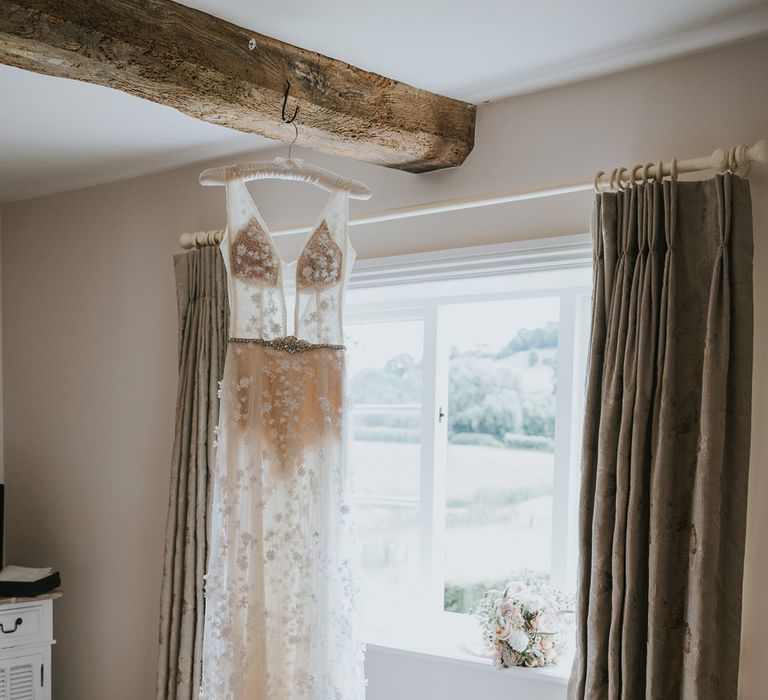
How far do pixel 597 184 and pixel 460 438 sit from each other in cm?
127

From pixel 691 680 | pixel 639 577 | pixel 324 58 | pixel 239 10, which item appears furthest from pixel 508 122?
pixel 691 680

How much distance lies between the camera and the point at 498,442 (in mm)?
3139

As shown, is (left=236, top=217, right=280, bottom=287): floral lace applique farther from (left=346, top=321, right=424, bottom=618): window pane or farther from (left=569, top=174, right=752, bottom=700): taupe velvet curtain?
(left=346, top=321, right=424, bottom=618): window pane

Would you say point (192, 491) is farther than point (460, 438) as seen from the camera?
No

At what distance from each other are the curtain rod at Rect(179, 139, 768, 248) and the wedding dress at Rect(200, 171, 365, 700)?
487mm

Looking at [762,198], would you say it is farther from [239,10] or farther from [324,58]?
[239,10]

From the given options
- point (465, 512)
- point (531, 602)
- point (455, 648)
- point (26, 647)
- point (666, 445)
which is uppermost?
point (666, 445)

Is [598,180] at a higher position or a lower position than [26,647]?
higher

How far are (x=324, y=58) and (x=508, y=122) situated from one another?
26.7 inches

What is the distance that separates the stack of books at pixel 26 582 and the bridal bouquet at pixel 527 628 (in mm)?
1922

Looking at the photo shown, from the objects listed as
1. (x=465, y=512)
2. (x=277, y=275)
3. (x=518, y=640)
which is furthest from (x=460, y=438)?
(x=277, y=275)

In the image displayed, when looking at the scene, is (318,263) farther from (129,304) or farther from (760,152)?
(129,304)

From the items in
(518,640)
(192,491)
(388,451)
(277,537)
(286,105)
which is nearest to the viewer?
(286,105)

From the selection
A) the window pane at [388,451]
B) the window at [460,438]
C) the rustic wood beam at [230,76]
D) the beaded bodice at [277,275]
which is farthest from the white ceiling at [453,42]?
the window pane at [388,451]
